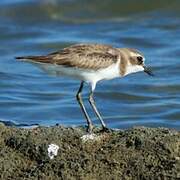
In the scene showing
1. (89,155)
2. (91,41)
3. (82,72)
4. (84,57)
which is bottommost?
(89,155)

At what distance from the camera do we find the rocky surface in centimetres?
689

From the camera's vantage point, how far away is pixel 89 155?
23.0 ft

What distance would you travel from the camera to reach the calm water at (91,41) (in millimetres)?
12336

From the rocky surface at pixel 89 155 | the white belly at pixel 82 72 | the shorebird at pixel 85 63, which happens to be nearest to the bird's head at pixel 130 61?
the shorebird at pixel 85 63

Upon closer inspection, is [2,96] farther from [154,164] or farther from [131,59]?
[154,164]

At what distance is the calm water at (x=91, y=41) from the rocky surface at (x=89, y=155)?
3611 millimetres

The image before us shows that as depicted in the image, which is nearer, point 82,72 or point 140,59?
point 82,72

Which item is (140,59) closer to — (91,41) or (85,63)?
(85,63)

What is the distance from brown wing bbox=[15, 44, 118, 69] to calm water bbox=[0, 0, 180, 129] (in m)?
2.70

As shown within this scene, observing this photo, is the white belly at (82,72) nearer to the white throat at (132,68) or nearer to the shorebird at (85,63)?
the shorebird at (85,63)

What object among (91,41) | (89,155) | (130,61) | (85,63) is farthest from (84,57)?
(91,41)

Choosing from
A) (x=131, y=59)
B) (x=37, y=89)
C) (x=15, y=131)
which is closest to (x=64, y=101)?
(x=37, y=89)

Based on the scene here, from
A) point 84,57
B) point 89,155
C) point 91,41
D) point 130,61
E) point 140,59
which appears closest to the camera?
point 89,155

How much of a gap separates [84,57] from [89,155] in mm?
1489
